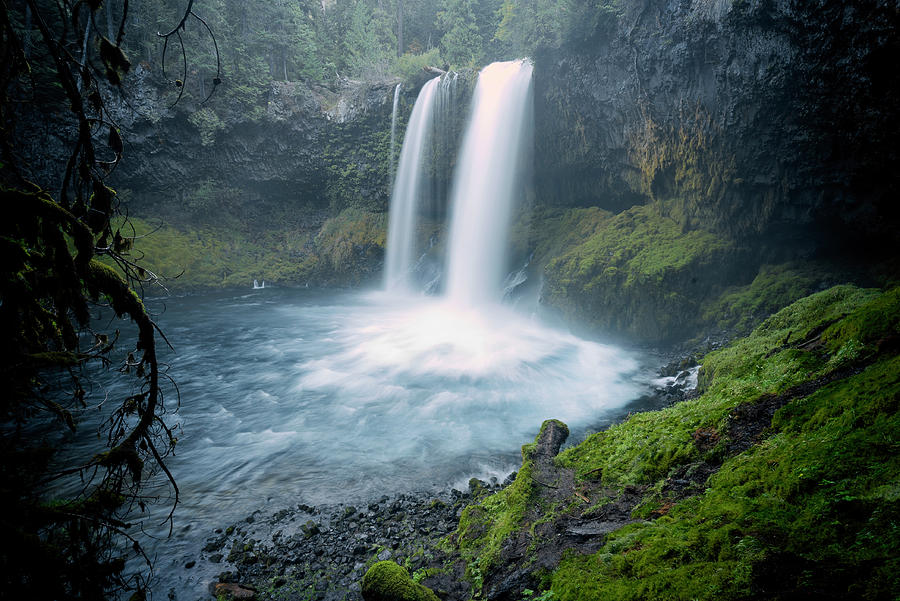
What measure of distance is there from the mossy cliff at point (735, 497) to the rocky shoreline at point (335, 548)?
0.40 meters

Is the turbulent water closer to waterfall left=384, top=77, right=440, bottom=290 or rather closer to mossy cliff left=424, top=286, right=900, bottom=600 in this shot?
mossy cliff left=424, top=286, right=900, bottom=600

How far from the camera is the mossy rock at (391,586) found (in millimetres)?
3421

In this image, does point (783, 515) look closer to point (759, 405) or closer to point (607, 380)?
point (759, 405)

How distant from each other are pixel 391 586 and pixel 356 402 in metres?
6.65

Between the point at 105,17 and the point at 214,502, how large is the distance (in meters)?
26.5

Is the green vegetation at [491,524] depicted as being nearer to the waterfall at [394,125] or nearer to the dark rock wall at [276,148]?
the waterfall at [394,125]

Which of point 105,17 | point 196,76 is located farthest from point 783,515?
point 105,17

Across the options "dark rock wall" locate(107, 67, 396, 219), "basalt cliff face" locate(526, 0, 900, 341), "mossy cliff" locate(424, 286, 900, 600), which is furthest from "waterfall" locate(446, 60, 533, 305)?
"mossy cliff" locate(424, 286, 900, 600)

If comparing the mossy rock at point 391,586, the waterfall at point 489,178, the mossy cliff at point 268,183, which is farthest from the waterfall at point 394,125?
the mossy rock at point 391,586

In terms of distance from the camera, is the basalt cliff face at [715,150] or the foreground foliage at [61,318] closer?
the foreground foliage at [61,318]

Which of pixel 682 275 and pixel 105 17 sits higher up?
pixel 105 17

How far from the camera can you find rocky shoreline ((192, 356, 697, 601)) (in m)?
4.33

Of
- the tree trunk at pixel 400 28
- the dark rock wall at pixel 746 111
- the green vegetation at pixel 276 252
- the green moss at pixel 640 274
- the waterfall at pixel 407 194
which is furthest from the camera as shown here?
the tree trunk at pixel 400 28

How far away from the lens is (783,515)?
7.29 feet
